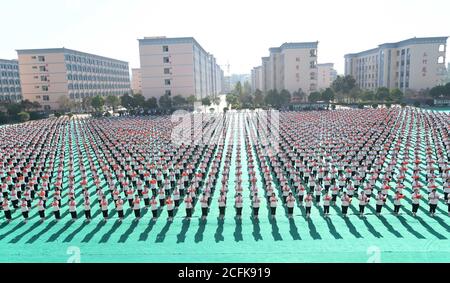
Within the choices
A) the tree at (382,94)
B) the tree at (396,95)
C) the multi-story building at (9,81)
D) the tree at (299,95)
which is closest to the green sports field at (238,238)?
the tree at (382,94)

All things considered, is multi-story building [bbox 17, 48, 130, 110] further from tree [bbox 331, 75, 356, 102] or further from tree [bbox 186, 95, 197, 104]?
tree [bbox 331, 75, 356, 102]

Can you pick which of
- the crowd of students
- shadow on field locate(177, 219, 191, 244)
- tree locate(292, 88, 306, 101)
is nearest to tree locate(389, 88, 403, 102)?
tree locate(292, 88, 306, 101)

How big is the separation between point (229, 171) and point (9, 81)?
70100 millimetres

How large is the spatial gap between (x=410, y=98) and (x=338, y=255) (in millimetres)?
53837

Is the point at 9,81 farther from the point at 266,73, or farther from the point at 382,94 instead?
the point at 382,94

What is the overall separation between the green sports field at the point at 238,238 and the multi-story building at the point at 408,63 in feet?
182

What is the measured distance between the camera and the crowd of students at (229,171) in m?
10.4

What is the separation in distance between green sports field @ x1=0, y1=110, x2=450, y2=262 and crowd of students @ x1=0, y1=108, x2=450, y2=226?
322 mm

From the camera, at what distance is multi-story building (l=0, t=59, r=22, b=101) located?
66.4m

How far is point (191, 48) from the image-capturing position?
179 ft

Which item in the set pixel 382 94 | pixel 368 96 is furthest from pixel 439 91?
pixel 368 96

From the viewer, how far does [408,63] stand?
191ft
